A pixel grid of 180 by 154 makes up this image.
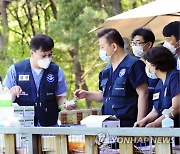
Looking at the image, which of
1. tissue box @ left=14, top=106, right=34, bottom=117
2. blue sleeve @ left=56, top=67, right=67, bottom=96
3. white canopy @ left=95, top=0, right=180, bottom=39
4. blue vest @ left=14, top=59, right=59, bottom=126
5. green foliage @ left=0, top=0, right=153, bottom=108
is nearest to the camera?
tissue box @ left=14, top=106, right=34, bottom=117

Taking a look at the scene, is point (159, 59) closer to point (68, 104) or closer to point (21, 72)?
point (68, 104)

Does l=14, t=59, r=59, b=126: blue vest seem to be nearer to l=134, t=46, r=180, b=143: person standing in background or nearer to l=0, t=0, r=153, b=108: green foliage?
l=134, t=46, r=180, b=143: person standing in background

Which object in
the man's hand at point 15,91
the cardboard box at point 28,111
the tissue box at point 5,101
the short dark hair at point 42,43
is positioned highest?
the short dark hair at point 42,43

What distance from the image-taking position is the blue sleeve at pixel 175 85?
3.45 meters

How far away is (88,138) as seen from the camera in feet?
10.5

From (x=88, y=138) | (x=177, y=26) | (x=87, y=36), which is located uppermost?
(x=87, y=36)

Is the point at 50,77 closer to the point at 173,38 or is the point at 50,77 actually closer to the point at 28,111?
the point at 28,111

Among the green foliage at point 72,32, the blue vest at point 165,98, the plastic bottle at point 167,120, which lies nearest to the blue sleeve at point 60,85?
the blue vest at point 165,98

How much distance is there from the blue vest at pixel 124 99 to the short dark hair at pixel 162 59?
16.0 inches

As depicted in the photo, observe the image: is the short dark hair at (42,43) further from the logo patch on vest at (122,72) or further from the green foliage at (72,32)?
the green foliage at (72,32)

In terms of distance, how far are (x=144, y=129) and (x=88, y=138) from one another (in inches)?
17.1

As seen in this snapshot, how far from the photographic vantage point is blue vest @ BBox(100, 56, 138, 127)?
4.01m

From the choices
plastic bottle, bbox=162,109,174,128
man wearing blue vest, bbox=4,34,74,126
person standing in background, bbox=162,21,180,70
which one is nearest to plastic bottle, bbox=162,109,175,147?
plastic bottle, bbox=162,109,174,128

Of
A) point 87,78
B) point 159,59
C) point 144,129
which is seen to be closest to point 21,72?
point 159,59
